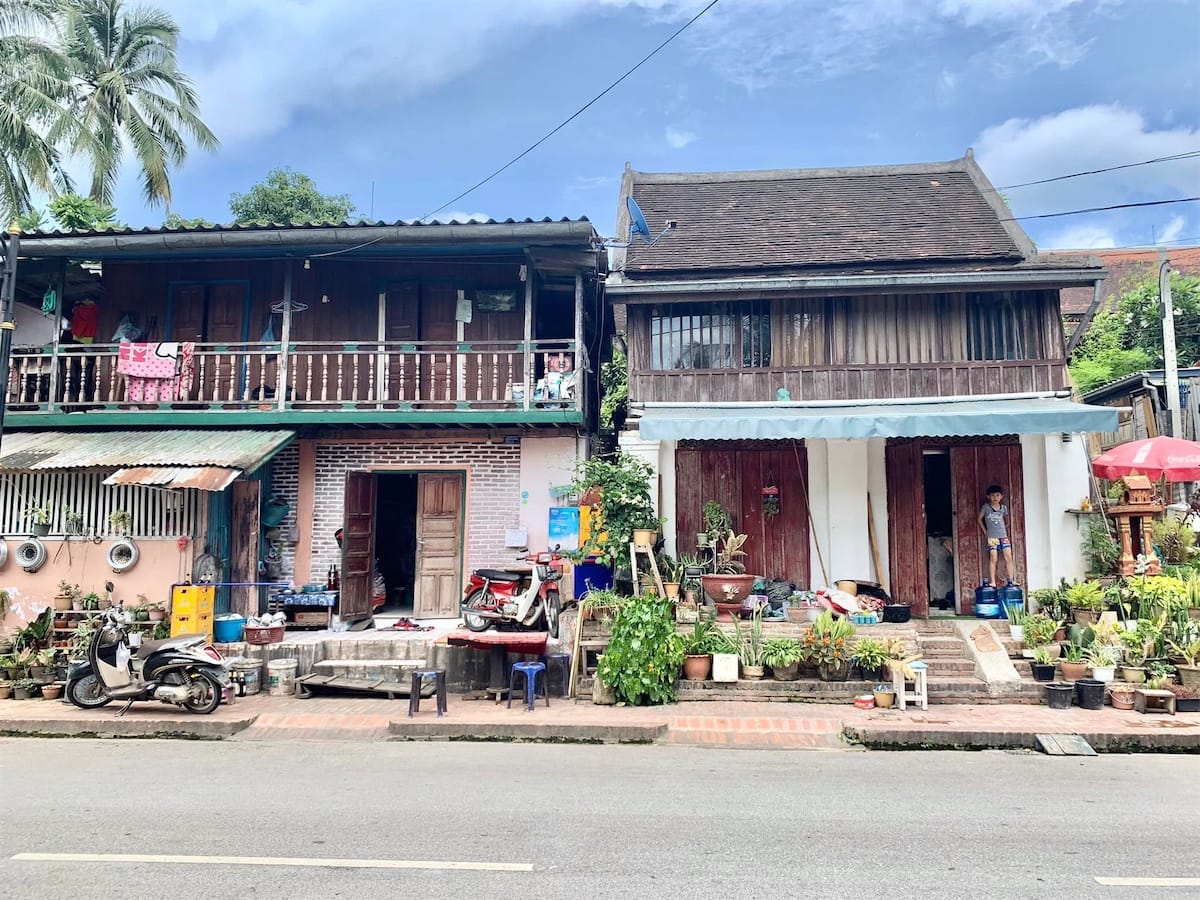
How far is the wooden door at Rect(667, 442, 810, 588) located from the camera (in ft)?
38.2

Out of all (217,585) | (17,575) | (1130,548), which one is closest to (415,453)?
(217,585)

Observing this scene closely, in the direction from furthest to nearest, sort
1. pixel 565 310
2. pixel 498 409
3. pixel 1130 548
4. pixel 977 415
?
pixel 565 310 < pixel 498 409 < pixel 1130 548 < pixel 977 415

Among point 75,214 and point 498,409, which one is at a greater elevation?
point 75,214

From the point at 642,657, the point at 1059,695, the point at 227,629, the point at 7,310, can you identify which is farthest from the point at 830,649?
the point at 7,310

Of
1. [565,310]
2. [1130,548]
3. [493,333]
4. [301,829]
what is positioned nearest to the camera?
[301,829]

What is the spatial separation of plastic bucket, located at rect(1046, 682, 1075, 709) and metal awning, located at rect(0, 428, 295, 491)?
975cm

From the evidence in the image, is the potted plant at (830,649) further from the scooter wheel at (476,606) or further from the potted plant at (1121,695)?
the scooter wheel at (476,606)

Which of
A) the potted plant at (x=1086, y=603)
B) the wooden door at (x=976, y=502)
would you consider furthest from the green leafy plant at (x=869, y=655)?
the wooden door at (x=976, y=502)

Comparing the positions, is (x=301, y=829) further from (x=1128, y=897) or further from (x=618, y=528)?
(x=618, y=528)

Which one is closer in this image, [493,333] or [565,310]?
[493,333]

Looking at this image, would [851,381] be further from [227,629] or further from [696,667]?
[227,629]

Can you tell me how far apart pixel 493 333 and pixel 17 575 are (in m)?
7.47

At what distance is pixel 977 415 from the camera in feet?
32.1

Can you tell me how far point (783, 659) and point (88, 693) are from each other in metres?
7.69
